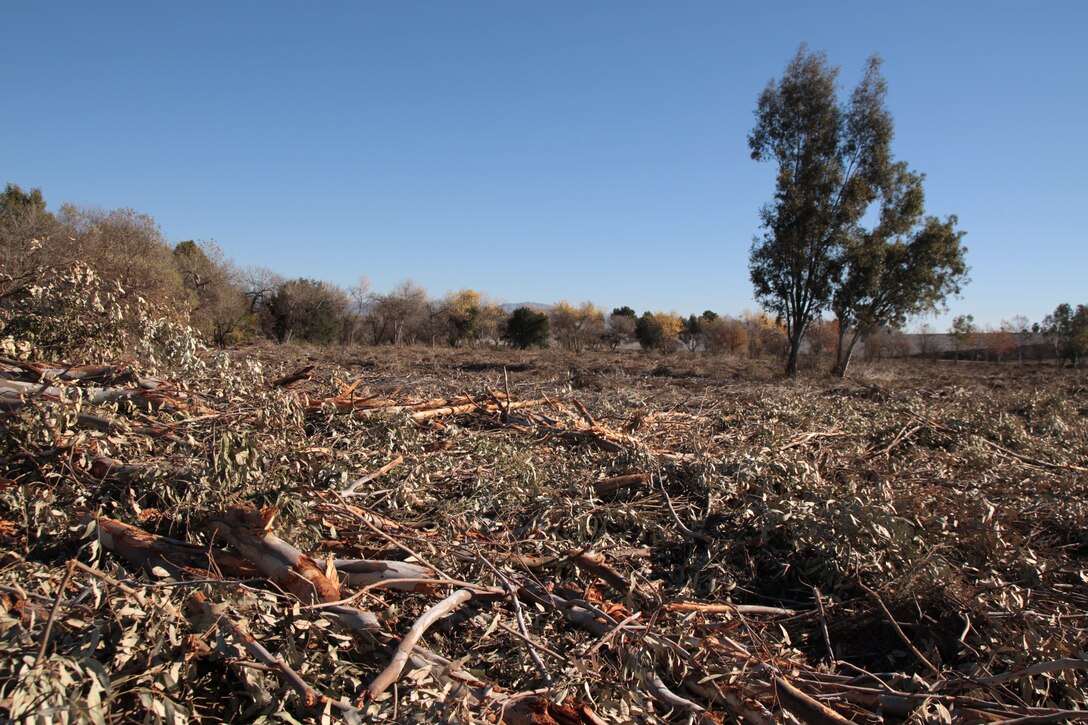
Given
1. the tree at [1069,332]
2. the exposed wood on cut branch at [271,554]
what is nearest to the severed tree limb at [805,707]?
the exposed wood on cut branch at [271,554]

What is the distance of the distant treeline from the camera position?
18.2 m

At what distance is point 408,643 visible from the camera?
208 centimetres

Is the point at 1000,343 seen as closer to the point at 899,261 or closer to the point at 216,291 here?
the point at 899,261

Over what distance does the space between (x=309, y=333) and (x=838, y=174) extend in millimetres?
24151

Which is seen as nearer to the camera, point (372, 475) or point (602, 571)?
point (602, 571)

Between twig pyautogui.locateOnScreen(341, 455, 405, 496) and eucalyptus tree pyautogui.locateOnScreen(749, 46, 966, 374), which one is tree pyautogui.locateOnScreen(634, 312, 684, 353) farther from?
twig pyautogui.locateOnScreen(341, 455, 405, 496)

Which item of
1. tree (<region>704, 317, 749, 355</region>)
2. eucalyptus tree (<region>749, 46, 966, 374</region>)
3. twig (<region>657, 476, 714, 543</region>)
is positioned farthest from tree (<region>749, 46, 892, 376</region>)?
tree (<region>704, 317, 749, 355</region>)

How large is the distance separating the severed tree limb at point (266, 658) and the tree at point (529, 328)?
3201 centimetres

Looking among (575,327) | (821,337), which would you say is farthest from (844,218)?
(575,327)

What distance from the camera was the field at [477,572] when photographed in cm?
194

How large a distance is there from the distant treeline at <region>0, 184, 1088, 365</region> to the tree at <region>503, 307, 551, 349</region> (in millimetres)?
57

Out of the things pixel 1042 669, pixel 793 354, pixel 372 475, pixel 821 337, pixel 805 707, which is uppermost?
pixel 821 337

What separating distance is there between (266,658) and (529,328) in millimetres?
32466

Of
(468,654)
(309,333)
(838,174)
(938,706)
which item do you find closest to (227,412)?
(468,654)
